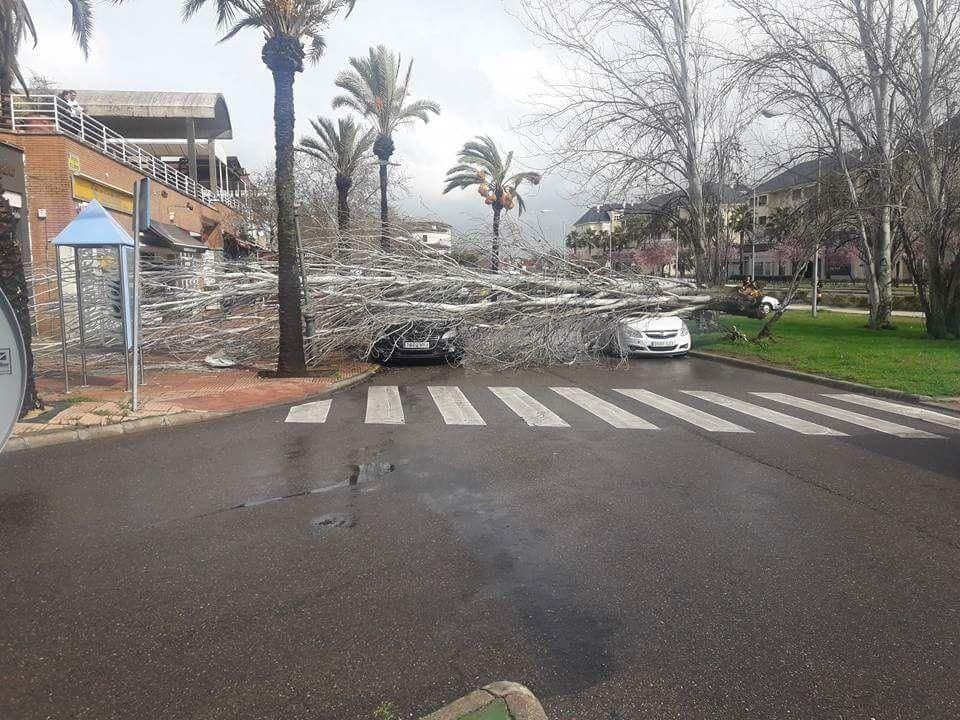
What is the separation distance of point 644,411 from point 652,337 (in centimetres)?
687

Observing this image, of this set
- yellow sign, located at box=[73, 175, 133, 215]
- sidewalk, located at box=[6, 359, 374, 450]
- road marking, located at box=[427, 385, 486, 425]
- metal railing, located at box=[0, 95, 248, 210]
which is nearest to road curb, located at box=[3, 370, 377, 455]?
sidewalk, located at box=[6, 359, 374, 450]

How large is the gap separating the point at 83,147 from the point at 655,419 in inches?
729

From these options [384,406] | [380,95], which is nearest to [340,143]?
[380,95]

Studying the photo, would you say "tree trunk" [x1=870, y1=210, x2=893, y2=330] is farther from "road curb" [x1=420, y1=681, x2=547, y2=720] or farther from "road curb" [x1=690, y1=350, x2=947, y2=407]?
"road curb" [x1=420, y1=681, x2=547, y2=720]

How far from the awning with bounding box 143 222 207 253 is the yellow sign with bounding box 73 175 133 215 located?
1.03 meters

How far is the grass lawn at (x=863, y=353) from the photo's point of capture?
12.2 m

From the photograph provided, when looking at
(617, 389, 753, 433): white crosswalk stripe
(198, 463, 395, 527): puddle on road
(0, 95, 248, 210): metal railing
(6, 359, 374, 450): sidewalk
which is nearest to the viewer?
(198, 463, 395, 527): puddle on road

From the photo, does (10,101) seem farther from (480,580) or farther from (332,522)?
(480,580)

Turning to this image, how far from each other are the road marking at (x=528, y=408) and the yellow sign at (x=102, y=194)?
14.6 meters

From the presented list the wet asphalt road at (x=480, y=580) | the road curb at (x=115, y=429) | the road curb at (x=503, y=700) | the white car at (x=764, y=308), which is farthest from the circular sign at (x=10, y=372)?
the white car at (x=764, y=308)

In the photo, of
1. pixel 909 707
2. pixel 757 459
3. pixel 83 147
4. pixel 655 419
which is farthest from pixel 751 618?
pixel 83 147

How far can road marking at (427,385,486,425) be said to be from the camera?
9250 millimetres

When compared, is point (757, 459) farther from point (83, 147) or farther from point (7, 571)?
point (83, 147)

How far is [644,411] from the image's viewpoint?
993 cm
